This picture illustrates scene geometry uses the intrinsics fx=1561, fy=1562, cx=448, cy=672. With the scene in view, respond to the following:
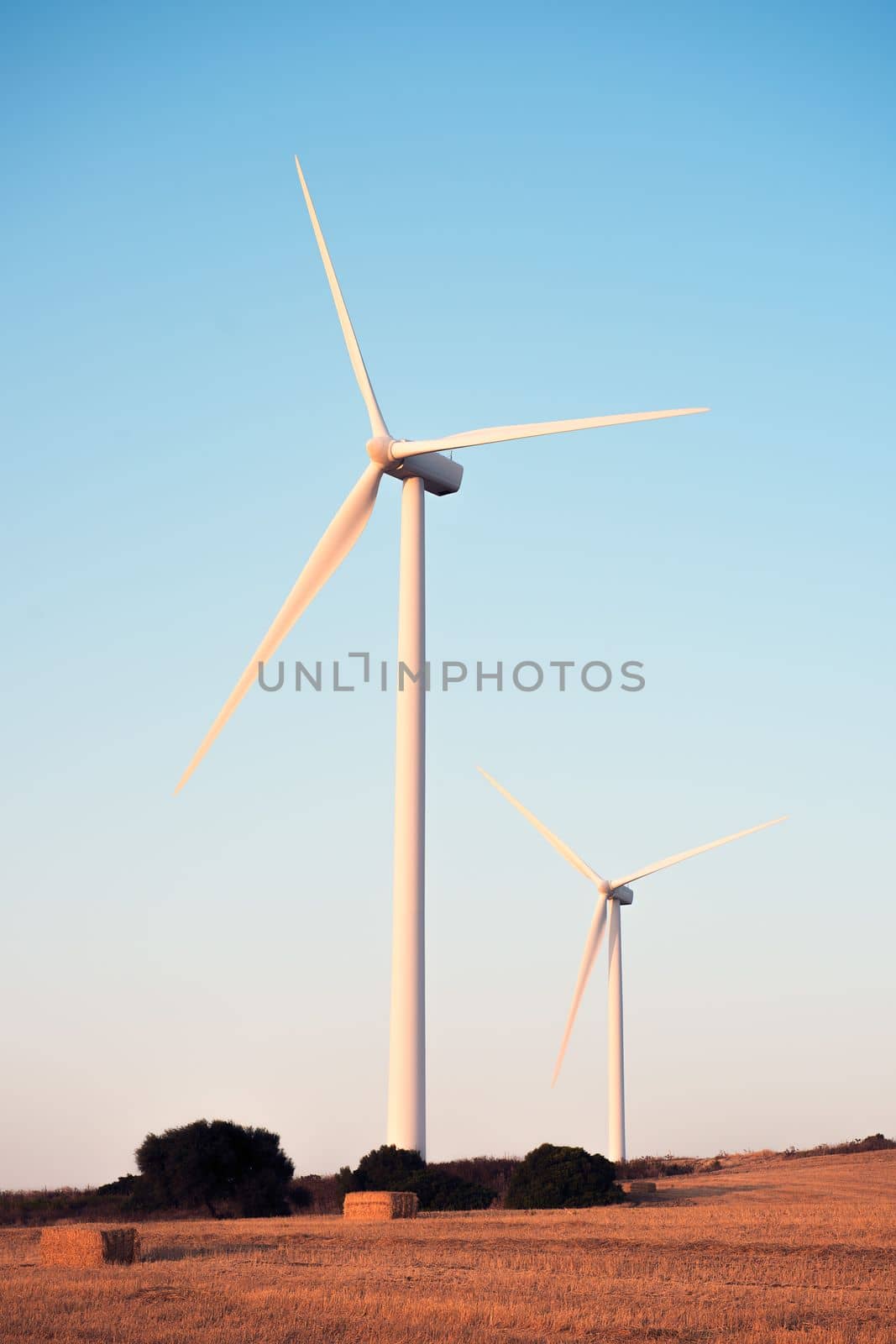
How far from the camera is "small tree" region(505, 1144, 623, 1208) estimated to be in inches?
2030

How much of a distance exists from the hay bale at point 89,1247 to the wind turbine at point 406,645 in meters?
17.4

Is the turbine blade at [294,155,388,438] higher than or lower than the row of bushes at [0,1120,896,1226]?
higher

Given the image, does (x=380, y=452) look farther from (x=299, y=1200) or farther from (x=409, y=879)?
(x=299, y=1200)

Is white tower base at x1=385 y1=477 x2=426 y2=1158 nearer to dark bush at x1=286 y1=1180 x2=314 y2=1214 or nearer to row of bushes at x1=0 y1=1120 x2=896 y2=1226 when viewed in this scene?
row of bushes at x1=0 y1=1120 x2=896 y2=1226

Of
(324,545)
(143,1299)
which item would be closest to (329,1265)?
(143,1299)

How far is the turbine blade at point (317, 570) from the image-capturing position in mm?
49719

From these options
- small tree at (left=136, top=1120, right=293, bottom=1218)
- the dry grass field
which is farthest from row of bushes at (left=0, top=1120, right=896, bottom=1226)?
the dry grass field

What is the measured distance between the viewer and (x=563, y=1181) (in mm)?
52281

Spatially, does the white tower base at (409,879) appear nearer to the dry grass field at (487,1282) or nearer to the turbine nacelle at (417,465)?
the turbine nacelle at (417,465)

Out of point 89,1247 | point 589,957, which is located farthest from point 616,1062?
point 89,1247

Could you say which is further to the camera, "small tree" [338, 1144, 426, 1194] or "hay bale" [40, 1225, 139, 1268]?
"small tree" [338, 1144, 426, 1194]

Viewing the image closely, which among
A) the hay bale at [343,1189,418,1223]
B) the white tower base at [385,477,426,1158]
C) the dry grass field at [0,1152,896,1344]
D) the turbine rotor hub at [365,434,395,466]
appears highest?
the turbine rotor hub at [365,434,395,466]

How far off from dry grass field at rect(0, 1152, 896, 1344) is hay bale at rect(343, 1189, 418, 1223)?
4.61 feet

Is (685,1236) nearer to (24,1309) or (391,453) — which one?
(24,1309)
